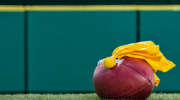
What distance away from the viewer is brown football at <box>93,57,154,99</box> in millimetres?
2004

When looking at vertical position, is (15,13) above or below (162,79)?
above

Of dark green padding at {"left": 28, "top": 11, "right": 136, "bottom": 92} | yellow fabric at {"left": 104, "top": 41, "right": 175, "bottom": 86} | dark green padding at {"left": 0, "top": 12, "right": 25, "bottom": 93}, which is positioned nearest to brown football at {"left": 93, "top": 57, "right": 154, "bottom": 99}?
yellow fabric at {"left": 104, "top": 41, "right": 175, "bottom": 86}

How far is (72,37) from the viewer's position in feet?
10.7

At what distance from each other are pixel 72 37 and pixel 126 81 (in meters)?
1.47

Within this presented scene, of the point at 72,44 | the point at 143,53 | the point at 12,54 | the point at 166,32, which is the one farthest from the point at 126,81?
the point at 12,54

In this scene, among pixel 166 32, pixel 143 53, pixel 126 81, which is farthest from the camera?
pixel 166 32

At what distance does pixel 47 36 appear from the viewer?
128 inches

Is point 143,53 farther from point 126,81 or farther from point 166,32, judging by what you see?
point 166,32

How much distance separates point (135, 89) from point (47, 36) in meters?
1.71

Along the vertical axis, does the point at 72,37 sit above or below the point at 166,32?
below

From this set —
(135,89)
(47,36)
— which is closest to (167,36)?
(135,89)

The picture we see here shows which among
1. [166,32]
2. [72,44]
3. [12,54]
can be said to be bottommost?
[12,54]

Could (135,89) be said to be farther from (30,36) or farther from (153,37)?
(30,36)

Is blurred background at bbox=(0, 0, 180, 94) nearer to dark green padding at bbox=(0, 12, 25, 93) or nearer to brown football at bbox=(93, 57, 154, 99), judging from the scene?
dark green padding at bbox=(0, 12, 25, 93)
